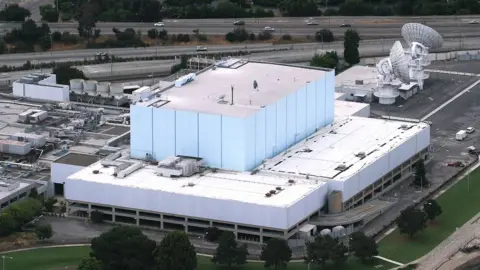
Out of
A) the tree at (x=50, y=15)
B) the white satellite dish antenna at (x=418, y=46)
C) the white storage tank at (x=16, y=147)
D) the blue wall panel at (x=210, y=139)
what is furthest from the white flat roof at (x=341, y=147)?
the tree at (x=50, y=15)

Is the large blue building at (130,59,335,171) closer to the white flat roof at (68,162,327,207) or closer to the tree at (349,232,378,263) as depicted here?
the white flat roof at (68,162,327,207)

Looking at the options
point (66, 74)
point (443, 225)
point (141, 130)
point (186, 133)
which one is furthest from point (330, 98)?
point (66, 74)

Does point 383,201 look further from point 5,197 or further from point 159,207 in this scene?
point 5,197

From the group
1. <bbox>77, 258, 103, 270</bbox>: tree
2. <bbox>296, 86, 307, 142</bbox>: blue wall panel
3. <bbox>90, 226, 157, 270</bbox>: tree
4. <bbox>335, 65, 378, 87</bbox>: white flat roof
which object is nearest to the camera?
<bbox>77, 258, 103, 270</bbox>: tree

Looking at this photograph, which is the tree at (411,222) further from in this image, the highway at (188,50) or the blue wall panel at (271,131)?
the highway at (188,50)

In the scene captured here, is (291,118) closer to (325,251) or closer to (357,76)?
(325,251)

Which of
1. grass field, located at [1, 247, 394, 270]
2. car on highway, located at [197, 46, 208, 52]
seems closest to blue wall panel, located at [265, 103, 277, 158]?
grass field, located at [1, 247, 394, 270]

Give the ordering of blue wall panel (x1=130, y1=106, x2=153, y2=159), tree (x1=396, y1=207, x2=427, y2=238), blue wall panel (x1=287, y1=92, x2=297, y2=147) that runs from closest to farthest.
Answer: tree (x1=396, y1=207, x2=427, y2=238), blue wall panel (x1=130, y1=106, x2=153, y2=159), blue wall panel (x1=287, y1=92, x2=297, y2=147)

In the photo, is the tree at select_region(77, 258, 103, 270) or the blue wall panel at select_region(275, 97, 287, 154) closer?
the tree at select_region(77, 258, 103, 270)

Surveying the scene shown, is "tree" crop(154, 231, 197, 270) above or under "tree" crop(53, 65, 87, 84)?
under

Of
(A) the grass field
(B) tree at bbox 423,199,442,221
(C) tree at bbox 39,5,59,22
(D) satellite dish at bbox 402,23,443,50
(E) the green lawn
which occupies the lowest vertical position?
(A) the grass field
